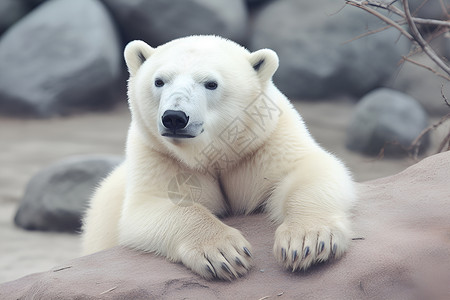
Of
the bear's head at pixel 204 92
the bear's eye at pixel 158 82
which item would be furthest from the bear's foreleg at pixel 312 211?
the bear's eye at pixel 158 82

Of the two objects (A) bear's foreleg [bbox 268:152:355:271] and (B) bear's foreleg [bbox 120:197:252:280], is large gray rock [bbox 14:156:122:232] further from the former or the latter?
(A) bear's foreleg [bbox 268:152:355:271]

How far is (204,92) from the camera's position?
2.42m

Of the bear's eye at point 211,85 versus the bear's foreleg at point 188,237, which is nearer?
the bear's foreleg at point 188,237

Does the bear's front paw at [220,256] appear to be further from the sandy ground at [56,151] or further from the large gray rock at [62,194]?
the large gray rock at [62,194]

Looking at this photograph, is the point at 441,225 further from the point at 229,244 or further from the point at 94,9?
the point at 94,9

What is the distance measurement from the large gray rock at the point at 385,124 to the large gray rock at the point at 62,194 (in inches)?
137

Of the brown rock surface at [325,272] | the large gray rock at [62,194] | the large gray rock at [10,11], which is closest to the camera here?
the brown rock surface at [325,272]

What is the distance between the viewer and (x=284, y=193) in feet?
8.25

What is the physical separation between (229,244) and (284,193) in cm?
44

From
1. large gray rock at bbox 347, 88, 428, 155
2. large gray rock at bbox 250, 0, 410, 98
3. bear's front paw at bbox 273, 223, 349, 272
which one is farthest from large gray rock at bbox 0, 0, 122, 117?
bear's front paw at bbox 273, 223, 349, 272

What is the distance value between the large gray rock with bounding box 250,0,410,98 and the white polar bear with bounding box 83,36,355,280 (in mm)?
6817

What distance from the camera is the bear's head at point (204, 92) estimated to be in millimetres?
2361

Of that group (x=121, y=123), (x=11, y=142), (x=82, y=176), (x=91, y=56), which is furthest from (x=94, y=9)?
(x=82, y=176)

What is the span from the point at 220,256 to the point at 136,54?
1.06m
